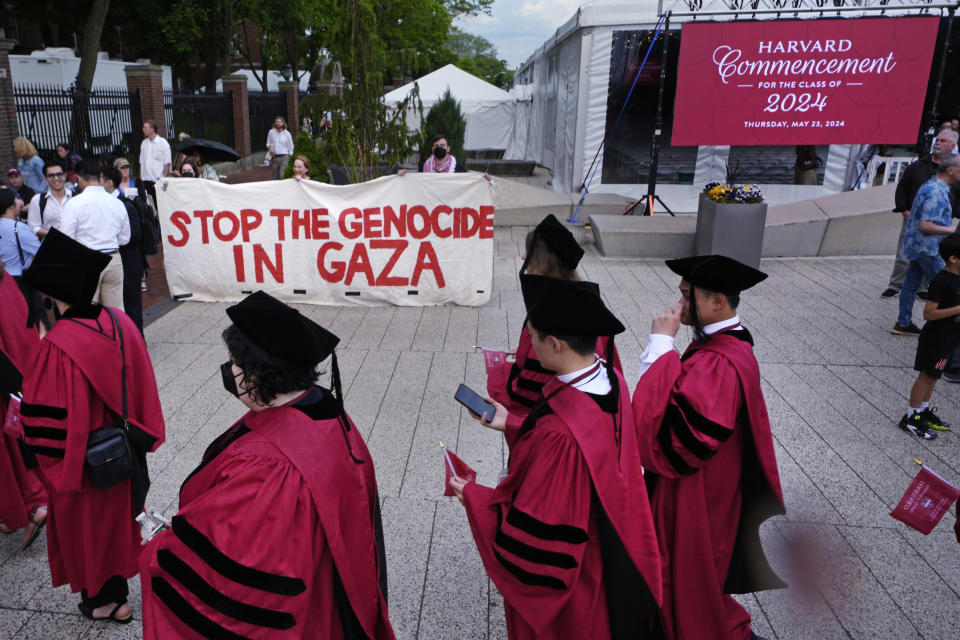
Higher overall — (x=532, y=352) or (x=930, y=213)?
(x=930, y=213)

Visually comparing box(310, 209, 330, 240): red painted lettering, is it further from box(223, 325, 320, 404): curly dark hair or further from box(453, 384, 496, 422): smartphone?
box(223, 325, 320, 404): curly dark hair

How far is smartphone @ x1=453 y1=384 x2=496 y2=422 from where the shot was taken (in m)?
2.63

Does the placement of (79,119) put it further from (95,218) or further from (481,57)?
(481,57)

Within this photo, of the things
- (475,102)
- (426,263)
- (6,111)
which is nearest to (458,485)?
(426,263)

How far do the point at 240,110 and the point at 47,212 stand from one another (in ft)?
63.4

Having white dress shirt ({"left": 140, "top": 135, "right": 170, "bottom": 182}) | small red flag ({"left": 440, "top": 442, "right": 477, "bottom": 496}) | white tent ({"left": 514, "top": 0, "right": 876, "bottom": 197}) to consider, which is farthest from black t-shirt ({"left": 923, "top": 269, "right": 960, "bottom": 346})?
white dress shirt ({"left": 140, "top": 135, "right": 170, "bottom": 182})

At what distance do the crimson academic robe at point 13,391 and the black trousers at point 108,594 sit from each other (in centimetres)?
94

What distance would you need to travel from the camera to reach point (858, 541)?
4145 millimetres

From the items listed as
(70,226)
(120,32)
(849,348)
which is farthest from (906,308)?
(120,32)

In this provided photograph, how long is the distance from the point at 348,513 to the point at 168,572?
0.54m

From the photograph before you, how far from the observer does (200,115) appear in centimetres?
2228

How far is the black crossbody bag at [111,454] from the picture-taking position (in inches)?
119

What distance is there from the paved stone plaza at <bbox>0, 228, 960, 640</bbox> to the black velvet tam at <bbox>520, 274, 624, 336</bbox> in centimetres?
187

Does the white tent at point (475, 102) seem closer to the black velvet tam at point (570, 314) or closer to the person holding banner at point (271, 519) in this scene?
the black velvet tam at point (570, 314)
